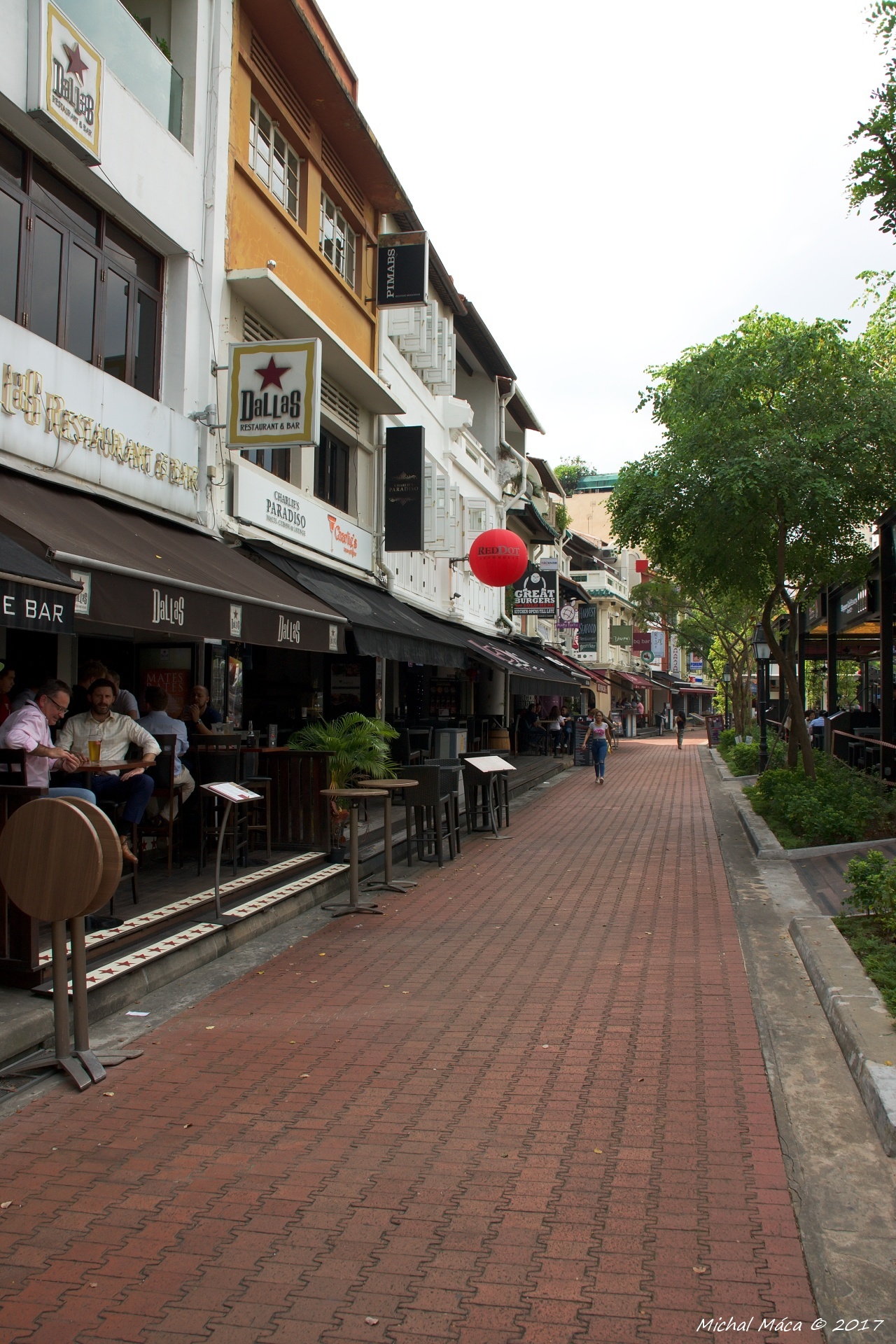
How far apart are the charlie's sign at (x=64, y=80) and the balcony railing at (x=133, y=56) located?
465mm

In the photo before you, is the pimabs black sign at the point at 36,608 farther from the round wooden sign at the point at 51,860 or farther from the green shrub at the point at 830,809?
the green shrub at the point at 830,809

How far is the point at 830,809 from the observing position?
11633mm

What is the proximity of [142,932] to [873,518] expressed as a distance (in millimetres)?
10654

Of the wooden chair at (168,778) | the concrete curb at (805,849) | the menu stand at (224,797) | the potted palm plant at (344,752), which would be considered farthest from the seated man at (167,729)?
the concrete curb at (805,849)

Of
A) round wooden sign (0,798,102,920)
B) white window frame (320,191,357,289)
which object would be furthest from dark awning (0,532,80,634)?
white window frame (320,191,357,289)

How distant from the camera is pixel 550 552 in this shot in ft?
131

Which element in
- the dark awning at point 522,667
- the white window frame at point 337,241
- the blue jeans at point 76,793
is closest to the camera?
the blue jeans at point 76,793

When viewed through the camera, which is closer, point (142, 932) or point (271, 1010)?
point (271, 1010)

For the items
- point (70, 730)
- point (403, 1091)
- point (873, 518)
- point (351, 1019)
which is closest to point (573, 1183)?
point (403, 1091)

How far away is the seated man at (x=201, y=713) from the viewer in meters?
10.2

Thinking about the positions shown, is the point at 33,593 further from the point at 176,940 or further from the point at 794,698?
the point at 794,698

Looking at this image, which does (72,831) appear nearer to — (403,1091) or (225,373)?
(403,1091)

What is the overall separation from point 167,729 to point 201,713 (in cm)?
132

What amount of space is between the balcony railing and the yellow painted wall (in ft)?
3.11
